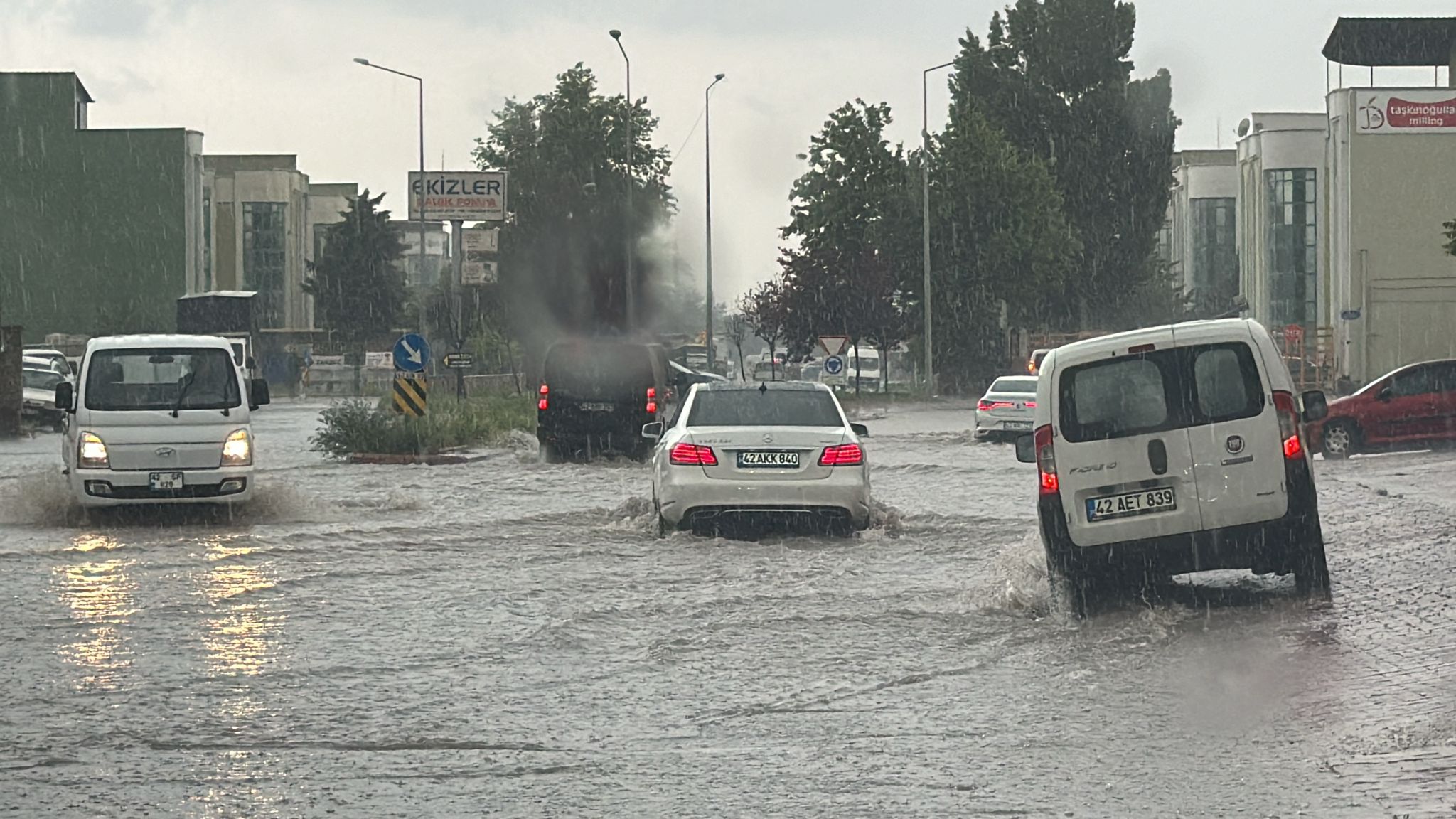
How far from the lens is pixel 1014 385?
39.0 m

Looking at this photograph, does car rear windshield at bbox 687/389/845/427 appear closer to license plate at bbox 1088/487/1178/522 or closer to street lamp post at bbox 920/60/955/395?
license plate at bbox 1088/487/1178/522

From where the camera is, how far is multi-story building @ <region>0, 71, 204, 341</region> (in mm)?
92750

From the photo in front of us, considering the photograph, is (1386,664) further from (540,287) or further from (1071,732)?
(540,287)

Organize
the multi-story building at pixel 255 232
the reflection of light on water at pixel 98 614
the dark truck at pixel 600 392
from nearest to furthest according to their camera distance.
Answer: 1. the reflection of light on water at pixel 98 614
2. the dark truck at pixel 600 392
3. the multi-story building at pixel 255 232

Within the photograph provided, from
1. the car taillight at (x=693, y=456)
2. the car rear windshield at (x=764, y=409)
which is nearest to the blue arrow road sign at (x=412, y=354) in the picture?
the car rear windshield at (x=764, y=409)

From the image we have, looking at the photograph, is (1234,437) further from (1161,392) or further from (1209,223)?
(1209,223)

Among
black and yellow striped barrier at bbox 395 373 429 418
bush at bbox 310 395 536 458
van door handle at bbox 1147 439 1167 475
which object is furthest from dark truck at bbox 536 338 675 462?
van door handle at bbox 1147 439 1167 475

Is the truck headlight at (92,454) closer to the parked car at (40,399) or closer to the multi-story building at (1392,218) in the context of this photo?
the parked car at (40,399)

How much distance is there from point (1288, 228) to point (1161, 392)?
78117 mm

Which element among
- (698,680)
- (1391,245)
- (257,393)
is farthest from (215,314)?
(698,680)

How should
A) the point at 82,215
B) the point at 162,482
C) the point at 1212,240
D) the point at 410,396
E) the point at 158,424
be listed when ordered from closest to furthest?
1. the point at 162,482
2. the point at 158,424
3. the point at 410,396
4. the point at 82,215
5. the point at 1212,240

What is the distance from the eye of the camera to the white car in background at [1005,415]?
3684cm

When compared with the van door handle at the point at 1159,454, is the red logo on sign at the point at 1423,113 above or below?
above

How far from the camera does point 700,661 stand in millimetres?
10086
